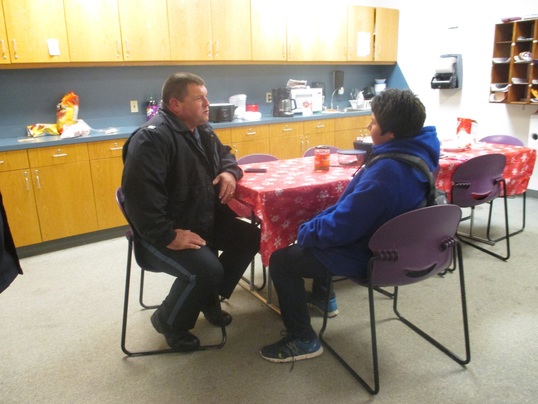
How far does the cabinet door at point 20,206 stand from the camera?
3.21m

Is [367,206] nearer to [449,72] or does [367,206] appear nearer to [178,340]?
[178,340]

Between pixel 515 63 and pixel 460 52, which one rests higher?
pixel 460 52

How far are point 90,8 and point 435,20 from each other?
3701 millimetres

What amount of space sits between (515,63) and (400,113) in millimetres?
3276

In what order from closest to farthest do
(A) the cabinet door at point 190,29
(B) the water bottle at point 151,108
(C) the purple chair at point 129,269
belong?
(C) the purple chair at point 129,269
(A) the cabinet door at point 190,29
(B) the water bottle at point 151,108

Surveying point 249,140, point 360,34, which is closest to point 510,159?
point 249,140

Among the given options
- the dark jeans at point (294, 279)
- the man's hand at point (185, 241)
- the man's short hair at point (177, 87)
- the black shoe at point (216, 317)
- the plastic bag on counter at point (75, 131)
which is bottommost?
the black shoe at point (216, 317)

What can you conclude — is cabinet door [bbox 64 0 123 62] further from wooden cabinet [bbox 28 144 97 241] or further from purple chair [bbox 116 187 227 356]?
purple chair [bbox 116 187 227 356]

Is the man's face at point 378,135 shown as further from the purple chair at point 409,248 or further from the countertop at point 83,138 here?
the countertop at point 83,138

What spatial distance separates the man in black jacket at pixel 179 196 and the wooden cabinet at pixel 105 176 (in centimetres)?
167

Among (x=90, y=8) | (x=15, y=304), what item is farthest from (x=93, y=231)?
(x=90, y=8)

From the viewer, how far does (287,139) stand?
15.2 ft

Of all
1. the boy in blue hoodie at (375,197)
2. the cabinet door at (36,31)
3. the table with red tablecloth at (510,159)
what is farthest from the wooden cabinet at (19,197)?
the table with red tablecloth at (510,159)

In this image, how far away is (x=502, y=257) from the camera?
305 cm
